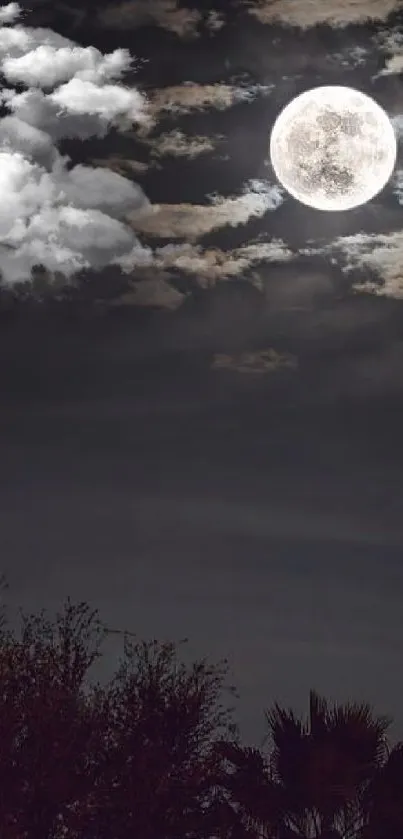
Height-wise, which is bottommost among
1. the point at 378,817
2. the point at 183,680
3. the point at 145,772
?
the point at 378,817

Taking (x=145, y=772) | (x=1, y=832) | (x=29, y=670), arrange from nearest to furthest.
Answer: (x=1, y=832) → (x=145, y=772) → (x=29, y=670)

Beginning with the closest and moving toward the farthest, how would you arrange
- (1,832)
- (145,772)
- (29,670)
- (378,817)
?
1. (378,817)
2. (1,832)
3. (145,772)
4. (29,670)

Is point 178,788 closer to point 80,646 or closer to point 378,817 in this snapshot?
point 80,646

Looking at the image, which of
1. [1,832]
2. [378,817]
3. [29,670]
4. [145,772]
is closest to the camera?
[378,817]

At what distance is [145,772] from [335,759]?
771 centimetres

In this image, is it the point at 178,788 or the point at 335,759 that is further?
the point at 178,788

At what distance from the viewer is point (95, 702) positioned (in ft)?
102

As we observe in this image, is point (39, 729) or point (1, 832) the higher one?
point (39, 729)

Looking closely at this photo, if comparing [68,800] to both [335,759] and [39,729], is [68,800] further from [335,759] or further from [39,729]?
[335,759]

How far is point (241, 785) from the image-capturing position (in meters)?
23.9

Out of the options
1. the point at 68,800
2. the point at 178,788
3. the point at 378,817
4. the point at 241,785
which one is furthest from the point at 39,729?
the point at 378,817

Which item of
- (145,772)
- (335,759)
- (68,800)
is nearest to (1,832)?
(68,800)

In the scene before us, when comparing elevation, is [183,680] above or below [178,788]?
above

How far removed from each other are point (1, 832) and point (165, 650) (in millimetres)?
7133
